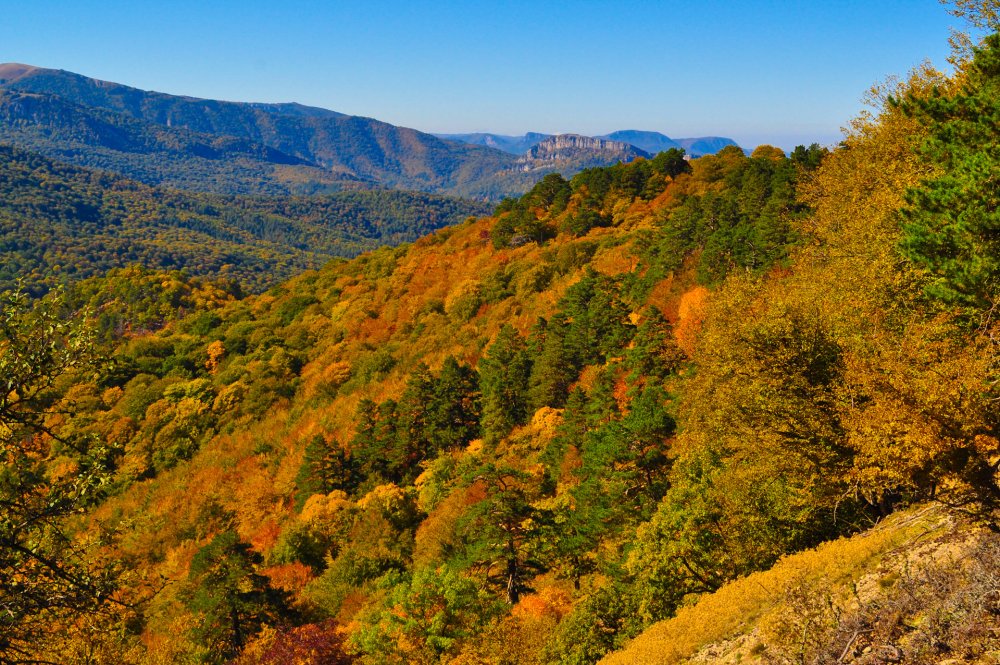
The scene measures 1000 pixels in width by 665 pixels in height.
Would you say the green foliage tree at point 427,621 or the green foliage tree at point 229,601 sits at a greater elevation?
the green foliage tree at point 427,621

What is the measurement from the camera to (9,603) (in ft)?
25.9

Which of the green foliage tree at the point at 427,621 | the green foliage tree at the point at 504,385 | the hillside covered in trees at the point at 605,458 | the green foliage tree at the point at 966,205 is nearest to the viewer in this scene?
the hillside covered in trees at the point at 605,458

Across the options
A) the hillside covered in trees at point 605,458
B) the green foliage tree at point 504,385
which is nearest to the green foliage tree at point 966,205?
the hillside covered in trees at point 605,458

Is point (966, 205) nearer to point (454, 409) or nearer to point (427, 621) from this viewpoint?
point (427, 621)

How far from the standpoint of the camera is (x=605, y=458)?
92.0 ft

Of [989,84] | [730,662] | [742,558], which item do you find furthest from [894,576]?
[989,84]

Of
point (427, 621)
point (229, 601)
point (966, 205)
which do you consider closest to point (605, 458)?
point (427, 621)

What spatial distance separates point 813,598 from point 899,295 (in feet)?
40.5

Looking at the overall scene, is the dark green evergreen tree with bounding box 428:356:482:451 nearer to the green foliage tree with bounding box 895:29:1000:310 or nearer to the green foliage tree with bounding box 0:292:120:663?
the green foliage tree with bounding box 895:29:1000:310

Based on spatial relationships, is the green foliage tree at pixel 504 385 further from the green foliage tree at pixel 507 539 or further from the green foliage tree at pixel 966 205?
the green foliage tree at pixel 966 205

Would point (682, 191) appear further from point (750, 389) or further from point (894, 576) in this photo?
point (894, 576)

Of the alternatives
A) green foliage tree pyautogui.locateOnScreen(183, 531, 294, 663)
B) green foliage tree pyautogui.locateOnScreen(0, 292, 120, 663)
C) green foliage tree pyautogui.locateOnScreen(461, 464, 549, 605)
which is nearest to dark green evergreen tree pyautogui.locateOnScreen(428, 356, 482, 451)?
green foliage tree pyautogui.locateOnScreen(461, 464, 549, 605)

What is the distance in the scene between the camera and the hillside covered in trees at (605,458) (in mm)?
10109

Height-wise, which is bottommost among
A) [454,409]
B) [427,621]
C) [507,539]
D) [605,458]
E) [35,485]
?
[427,621]
